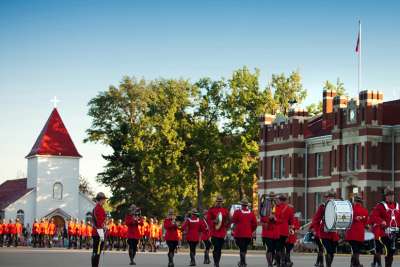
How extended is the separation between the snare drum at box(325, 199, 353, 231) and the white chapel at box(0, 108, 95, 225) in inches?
3005

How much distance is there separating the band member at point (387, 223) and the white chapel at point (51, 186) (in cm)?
7827

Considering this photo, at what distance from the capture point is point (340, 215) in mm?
27203

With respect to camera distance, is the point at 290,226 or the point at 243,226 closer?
the point at 290,226

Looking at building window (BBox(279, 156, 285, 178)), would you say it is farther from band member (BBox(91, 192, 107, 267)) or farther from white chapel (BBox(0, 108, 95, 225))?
band member (BBox(91, 192, 107, 267))

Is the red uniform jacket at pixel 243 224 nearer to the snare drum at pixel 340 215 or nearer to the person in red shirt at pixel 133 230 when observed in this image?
the snare drum at pixel 340 215

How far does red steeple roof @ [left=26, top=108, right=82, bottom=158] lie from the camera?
104 meters

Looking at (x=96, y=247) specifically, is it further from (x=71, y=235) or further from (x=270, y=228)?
(x=71, y=235)

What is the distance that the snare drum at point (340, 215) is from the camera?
27.2 m

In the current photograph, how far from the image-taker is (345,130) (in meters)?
71.1

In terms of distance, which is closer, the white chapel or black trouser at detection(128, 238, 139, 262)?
black trouser at detection(128, 238, 139, 262)

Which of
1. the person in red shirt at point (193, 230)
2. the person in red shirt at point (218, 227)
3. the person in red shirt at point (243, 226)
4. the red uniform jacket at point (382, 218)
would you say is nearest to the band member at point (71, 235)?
the person in red shirt at point (193, 230)

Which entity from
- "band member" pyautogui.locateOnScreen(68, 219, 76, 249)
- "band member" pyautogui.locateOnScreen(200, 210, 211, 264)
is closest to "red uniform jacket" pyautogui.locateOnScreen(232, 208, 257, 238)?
"band member" pyautogui.locateOnScreen(200, 210, 211, 264)

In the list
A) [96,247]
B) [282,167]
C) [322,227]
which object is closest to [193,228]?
[322,227]

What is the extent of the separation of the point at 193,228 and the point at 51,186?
7144cm
